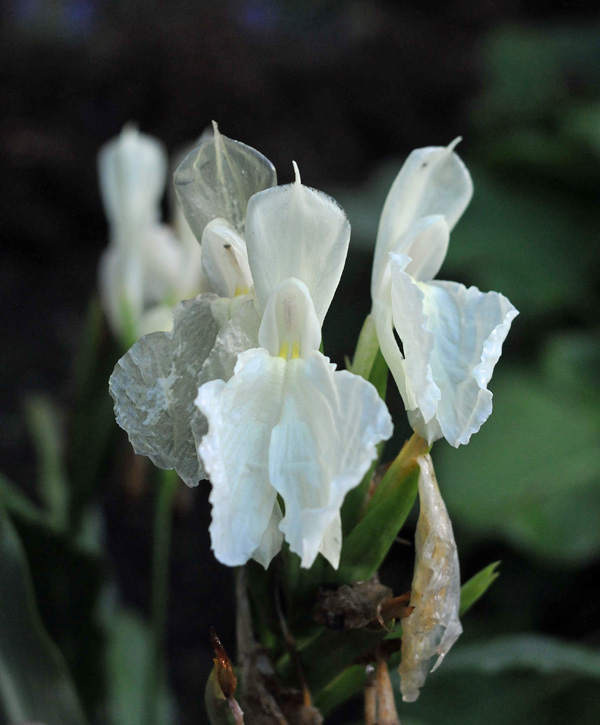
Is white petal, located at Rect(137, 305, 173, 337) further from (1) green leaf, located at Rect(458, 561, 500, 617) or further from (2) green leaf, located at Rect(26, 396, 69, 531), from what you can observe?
(1) green leaf, located at Rect(458, 561, 500, 617)

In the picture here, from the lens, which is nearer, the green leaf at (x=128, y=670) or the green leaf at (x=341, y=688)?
the green leaf at (x=341, y=688)

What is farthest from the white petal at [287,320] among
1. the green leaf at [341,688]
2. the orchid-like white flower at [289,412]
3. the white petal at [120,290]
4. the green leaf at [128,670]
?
the green leaf at [128,670]

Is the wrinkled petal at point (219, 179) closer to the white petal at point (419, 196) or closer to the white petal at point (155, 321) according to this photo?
the white petal at point (419, 196)

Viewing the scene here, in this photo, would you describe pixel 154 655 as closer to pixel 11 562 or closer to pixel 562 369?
pixel 11 562

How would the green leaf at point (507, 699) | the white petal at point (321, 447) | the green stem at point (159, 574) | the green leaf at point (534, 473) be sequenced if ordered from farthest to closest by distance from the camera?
the green leaf at point (534, 473), the green leaf at point (507, 699), the green stem at point (159, 574), the white petal at point (321, 447)

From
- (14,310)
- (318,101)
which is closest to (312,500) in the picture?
(14,310)

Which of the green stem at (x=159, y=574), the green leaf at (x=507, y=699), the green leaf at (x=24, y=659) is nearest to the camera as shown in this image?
the green leaf at (x=24, y=659)

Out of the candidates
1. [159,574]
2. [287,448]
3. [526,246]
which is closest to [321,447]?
[287,448]
